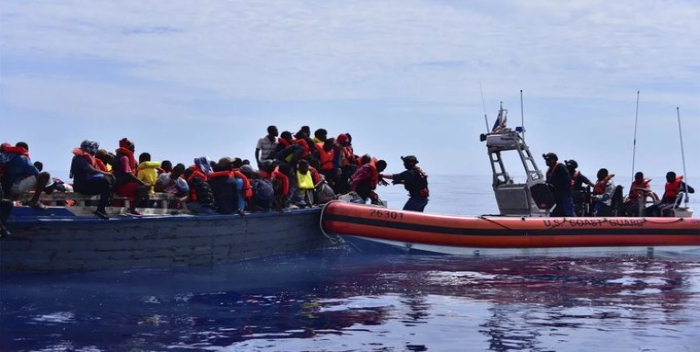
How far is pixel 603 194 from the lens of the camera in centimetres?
2212

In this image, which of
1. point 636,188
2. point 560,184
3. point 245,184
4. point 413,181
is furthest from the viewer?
point 636,188

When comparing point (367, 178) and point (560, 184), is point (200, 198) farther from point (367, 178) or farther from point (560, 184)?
point (560, 184)

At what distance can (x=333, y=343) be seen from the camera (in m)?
10.1

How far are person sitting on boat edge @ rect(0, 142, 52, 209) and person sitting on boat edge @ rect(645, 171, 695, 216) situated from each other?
46.8 ft

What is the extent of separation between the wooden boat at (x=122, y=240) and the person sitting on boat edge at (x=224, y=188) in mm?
244

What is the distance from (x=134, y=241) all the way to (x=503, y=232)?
814cm

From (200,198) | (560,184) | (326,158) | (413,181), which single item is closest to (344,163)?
(326,158)

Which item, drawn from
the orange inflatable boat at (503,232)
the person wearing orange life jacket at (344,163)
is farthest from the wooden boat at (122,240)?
the person wearing orange life jacket at (344,163)

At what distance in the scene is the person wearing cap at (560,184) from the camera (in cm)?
2060

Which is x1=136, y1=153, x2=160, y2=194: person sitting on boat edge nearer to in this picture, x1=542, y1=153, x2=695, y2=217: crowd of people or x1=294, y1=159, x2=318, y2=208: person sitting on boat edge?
x1=294, y1=159, x2=318, y2=208: person sitting on boat edge

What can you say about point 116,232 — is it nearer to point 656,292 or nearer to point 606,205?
point 656,292

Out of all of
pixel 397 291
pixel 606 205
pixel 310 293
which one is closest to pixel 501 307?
pixel 397 291

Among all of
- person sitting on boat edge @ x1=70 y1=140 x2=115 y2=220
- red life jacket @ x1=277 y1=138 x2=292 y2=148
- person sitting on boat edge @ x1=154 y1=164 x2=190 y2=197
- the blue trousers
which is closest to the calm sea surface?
person sitting on boat edge @ x1=70 y1=140 x2=115 y2=220

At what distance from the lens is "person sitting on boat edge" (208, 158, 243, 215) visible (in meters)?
16.2
